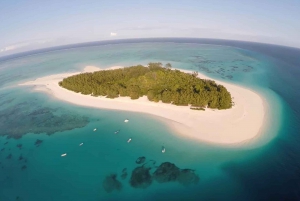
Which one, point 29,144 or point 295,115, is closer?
point 29,144

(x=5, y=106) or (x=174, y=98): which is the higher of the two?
(x=174, y=98)

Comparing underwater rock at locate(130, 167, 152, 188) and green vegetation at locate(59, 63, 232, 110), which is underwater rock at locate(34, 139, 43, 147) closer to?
underwater rock at locate(130, 167, 152, 188)

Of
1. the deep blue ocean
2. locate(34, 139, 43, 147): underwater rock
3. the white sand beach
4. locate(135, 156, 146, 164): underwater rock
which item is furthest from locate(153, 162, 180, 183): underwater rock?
locate(34, 139, 43, 147): underwater rock

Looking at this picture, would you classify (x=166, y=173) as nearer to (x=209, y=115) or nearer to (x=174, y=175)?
(x=174, y=175)

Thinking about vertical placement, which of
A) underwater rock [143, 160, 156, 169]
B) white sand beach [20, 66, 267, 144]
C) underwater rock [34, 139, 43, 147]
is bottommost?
underwater rock [34, 139, 43, 147]

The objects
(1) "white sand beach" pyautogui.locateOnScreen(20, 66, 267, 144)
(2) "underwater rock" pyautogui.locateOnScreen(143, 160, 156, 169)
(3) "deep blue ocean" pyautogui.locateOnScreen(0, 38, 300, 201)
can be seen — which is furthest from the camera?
(1) "white sand beach" pyautogui.locateOnScreen(20, 66, 267, 144)

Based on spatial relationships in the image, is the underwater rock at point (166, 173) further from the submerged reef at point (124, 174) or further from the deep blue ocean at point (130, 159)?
the submerged reef at point (124, 174)

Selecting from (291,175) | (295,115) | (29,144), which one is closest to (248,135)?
(291,175)

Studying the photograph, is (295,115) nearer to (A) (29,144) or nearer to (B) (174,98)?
(B) (174,98)
